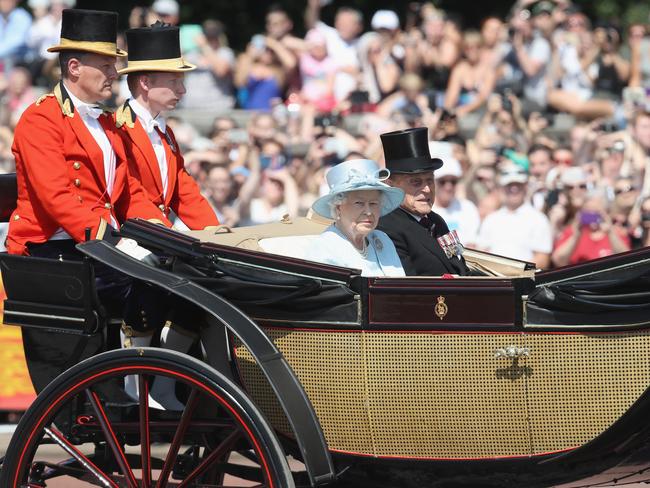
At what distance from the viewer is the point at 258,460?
4.08 m

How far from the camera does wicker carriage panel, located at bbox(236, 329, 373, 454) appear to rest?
4.15 m

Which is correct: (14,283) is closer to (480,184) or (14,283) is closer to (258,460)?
→ (258,460)

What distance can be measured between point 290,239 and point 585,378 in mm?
1315

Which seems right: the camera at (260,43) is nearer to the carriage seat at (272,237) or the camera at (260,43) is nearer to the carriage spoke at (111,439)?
the carriage seat at (272,237)

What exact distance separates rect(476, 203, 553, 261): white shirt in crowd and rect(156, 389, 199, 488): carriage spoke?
444cm

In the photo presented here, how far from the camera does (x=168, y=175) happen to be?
5.31 m

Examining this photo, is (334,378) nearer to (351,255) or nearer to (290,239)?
(351,255)

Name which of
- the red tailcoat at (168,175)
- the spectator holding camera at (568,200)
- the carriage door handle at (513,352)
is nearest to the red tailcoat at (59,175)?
the red tailcoat at (168,175)

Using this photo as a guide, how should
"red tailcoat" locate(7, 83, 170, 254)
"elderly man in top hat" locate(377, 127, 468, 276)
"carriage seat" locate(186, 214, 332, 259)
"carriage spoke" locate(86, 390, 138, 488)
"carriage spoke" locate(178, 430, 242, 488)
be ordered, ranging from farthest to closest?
1. "elderly man in top hat" locate(377, 127, 468, 276)
2. "carriage seat" locate(186, 214, 332, 259)
3. "red tailcoat" locate(7, 83, 170, 254)
4. "carriage spoke" locate(86, 390, 138, 488)
5. "carriage spoke" locate(178, 430, 242, 488)

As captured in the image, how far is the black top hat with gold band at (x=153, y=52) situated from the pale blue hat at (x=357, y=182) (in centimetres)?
86

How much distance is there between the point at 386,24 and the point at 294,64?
2.92ft

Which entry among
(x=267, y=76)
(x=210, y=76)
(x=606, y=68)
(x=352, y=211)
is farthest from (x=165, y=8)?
(x=352, y=211)

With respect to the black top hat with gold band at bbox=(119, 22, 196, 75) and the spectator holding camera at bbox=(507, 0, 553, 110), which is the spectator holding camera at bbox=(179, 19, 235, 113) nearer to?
the spectator holding camera at bbox=(507, 0, 553, 110)

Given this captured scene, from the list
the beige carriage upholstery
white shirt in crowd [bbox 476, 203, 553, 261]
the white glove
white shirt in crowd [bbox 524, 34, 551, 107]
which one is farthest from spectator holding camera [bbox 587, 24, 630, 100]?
the white glove
